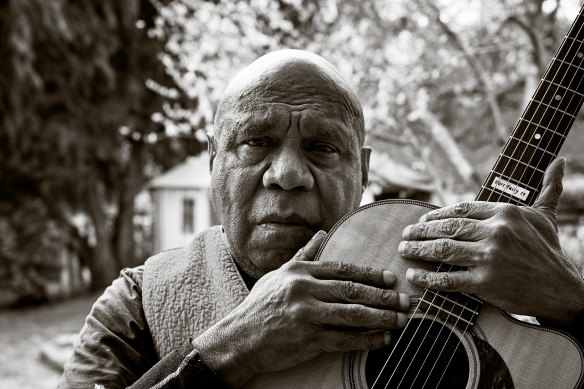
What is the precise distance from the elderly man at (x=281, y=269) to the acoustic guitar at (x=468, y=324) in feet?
0.18

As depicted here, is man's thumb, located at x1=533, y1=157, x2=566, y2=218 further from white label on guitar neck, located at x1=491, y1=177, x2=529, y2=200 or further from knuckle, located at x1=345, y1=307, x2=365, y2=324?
knuckle, located at x1=345, y1=307, x2=365, y2=324

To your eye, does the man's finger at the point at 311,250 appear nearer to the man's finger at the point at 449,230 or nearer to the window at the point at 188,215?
the man's finger at the point at 449,230

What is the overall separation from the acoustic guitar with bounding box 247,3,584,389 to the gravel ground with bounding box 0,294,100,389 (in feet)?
24.2

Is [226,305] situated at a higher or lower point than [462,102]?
lower

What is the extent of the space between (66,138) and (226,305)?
394 inches

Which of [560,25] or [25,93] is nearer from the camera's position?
[560,25]

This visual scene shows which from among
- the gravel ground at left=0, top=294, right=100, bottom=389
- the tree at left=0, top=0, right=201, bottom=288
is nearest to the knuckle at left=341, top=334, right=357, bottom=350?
the gravel ground at left=0, top=294, right=100, bottom=389

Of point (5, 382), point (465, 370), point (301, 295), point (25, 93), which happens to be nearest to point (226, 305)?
point (301, 295)

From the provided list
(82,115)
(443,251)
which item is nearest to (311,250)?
(443,251)

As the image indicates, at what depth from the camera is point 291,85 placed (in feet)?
6.13

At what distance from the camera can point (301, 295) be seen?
1.49 metres

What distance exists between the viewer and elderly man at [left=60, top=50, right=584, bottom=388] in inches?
58.0

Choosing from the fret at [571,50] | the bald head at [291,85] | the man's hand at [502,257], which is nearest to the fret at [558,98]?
the fret at [571,50]

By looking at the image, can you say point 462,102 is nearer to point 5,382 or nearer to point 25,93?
point 25,93
